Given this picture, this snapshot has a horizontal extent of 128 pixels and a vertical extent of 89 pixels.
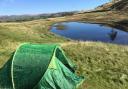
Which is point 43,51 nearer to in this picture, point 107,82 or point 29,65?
point 29,65

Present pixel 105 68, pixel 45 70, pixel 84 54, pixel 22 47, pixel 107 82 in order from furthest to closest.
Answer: pixel 84 54, pixel 105 68, pixel 107 82, pixel 22 47, pixel 45 70

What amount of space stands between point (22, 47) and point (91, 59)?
389 inches

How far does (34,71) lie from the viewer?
24.1m

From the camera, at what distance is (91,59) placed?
1303 inches

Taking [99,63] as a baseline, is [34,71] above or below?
above

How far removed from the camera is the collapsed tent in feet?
79.2

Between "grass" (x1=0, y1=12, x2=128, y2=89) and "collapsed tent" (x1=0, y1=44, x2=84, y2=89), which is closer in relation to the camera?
"collapsed tent" (x1=0, y1=44, x2=84, y2=89)

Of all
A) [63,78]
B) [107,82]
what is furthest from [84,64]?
[63,78]

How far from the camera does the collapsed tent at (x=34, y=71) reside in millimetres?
24141

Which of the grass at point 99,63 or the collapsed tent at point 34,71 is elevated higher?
the collapsed tent at point 34,71

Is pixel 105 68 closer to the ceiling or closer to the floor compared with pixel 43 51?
closer to the floor

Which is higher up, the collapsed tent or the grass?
the collapsed tent

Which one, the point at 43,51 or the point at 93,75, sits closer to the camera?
the point at 43,51

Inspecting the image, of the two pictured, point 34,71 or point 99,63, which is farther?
point 99,63
